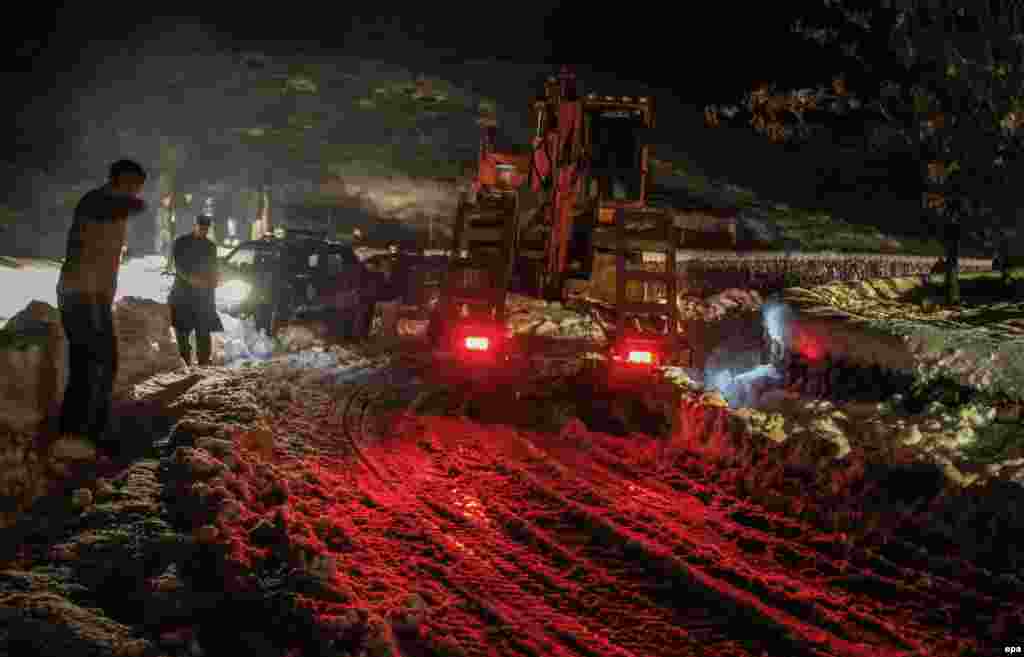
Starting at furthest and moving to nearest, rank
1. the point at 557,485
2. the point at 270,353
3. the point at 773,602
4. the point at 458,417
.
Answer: the point at 270,353, the point at 458,417, the point at 557,485, the point at 773,602

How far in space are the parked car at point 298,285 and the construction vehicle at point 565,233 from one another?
2595mm

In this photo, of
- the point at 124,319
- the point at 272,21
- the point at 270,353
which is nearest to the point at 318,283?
the point at 270,353

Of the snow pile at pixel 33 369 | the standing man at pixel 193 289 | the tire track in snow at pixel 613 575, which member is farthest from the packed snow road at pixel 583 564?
the standing man at pixel 193 289

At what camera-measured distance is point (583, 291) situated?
11102mm

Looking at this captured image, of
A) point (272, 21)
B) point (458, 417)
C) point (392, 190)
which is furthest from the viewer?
point (272, 21)

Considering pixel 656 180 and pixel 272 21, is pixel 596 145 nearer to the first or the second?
pixel 656 180

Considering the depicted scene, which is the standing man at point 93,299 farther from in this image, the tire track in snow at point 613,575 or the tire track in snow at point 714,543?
the tire track in snow at point 714,543

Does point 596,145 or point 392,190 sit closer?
point 596,145

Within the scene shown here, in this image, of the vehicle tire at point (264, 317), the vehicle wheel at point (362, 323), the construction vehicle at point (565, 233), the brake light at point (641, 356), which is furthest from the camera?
the vehicle wheel at point (362, 323)

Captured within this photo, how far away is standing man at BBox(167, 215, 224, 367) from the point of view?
27.0 feet

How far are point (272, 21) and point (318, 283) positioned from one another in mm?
25981

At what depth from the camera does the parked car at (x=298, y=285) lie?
35.2ft

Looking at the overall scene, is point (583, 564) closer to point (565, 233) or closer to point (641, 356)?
point (641, 356)

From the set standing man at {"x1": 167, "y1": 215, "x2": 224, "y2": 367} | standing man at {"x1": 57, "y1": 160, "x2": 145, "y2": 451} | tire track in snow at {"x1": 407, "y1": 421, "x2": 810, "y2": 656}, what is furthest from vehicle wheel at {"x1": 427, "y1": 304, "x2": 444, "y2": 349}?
standing man at {"x1": 57, "y1": 160, "x2": 145, "y2": 451}
